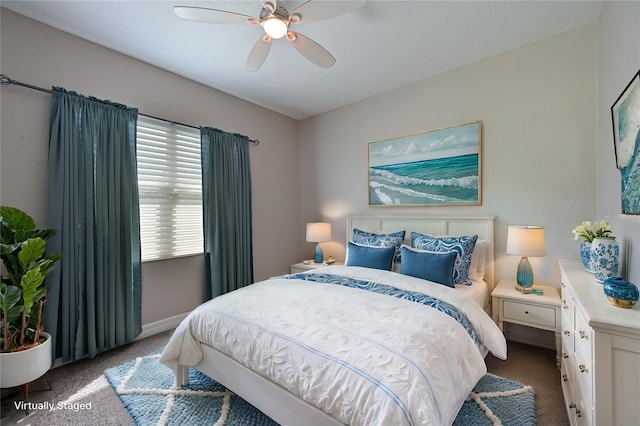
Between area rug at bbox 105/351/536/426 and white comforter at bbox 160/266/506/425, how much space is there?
0.82ft

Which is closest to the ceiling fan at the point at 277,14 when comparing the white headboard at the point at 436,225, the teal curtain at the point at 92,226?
the teal curtain at the point at 92,226

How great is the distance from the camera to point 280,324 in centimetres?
153

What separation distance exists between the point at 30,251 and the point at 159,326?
4.84 ft

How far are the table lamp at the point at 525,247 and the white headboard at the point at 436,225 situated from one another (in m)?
0.31

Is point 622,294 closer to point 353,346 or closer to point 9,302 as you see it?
point 353,346

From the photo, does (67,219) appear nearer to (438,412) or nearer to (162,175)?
(162,175)

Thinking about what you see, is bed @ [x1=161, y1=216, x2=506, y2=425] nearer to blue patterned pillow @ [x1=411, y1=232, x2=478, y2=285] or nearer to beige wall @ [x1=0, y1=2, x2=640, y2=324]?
blue patterned pillow @ [x1=411, y1=232, x2=478, y2=285]

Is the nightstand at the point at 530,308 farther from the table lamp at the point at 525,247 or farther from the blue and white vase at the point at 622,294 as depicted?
the blue and white vase at the point at 622,294

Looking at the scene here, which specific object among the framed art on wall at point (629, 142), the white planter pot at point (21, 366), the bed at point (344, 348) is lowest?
the white planter pot at point (21, 366)

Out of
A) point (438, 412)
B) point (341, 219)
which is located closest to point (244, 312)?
point (438, 412)

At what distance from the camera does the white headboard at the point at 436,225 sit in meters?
2.70

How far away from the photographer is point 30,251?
1746 mm

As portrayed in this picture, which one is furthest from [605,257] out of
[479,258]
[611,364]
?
[479,258]

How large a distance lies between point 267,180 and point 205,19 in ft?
7.59
